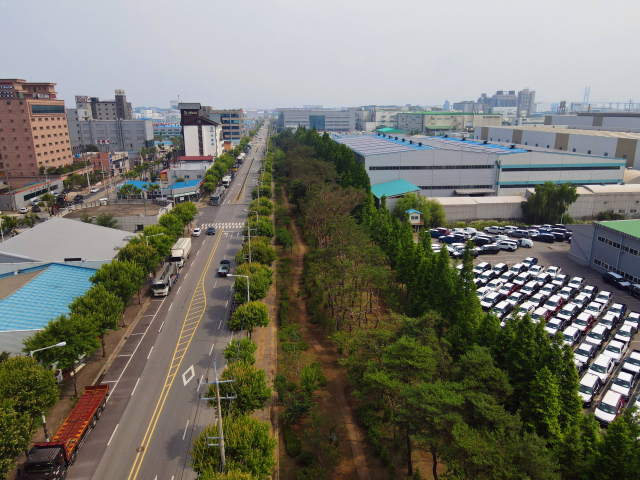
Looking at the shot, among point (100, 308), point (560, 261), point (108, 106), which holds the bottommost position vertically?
point (560, 261)

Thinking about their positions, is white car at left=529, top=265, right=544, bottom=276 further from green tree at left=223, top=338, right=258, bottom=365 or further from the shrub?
the shrub

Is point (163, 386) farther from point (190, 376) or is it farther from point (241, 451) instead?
point (241, 451)

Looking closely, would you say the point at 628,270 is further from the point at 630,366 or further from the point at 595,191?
the point at 595,191

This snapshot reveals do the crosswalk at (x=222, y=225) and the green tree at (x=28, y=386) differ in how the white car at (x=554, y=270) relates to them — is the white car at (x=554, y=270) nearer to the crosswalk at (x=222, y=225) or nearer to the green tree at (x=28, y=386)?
the crosswalk at (x=222, y=225)

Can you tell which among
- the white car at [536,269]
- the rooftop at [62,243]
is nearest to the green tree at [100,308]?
the rooftop at [62,243]

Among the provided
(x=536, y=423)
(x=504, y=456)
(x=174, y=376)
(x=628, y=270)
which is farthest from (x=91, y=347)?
(x=628, y=270)

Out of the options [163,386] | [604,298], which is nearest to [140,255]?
[163,386]
